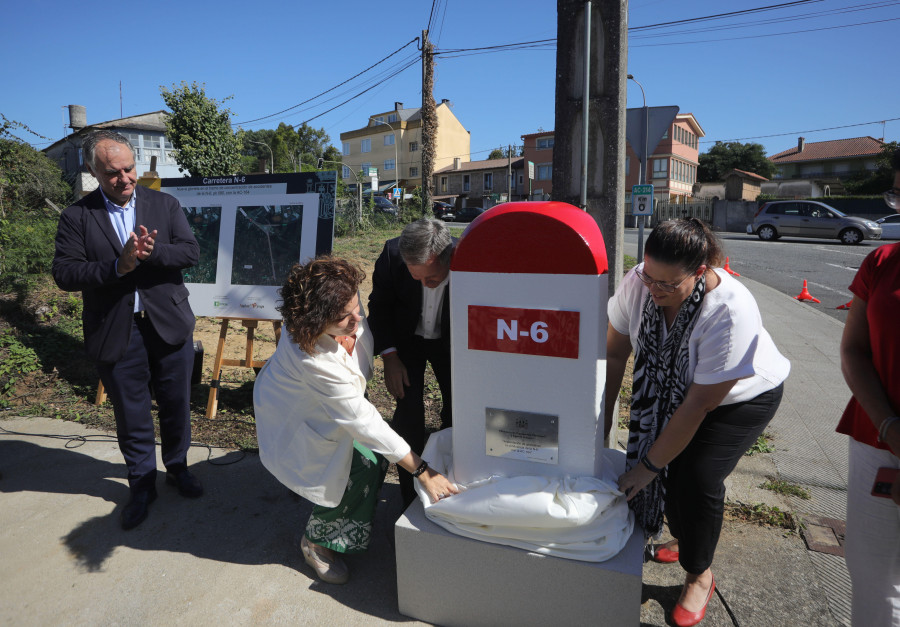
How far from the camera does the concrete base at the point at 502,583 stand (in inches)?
72.9

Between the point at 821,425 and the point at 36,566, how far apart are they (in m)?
4.85

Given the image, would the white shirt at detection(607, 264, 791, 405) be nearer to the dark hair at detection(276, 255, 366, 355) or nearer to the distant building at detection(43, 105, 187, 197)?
the dark hair at detection(276, 255, 366, 355)

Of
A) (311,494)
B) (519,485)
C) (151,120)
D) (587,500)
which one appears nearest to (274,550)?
(311,494)

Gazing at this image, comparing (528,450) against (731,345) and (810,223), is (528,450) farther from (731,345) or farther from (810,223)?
(810,223)

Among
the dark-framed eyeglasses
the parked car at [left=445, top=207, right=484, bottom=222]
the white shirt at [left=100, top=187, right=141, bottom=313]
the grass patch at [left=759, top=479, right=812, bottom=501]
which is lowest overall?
the grass patch at [left=759, top=479, right=812, bottom=501]

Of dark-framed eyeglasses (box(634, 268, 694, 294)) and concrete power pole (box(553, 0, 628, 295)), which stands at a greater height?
concrete power pole (box(553, 0, 628, 295))

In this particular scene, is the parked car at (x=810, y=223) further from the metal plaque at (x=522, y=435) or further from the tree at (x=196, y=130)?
the metal plaque at (x=522, y=435)

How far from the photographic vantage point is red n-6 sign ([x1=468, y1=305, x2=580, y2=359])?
1.89 meters

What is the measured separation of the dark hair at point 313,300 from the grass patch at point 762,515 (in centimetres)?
225

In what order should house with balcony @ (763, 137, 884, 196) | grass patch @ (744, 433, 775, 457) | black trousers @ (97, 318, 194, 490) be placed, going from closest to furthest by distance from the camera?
black trousers @ (97, 318, 194, 490) < grass patch @ (744, 433, 775, 457) < house with balcony @ (763, 137, 884, 196)

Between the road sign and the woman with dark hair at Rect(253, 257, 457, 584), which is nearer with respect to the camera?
the woman with dark hair at Rect(253, 257, 457, 584)

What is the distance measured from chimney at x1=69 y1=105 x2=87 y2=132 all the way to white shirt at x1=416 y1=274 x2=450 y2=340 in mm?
36951

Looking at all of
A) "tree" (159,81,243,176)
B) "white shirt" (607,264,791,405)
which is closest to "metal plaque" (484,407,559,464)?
"white shirt" (607,264,791,405)

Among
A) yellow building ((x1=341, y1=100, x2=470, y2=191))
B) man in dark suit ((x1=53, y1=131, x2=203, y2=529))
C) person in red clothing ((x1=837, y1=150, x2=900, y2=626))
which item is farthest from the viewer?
yellow building ((x1=341, y1=100, x2=470, y2=191))
